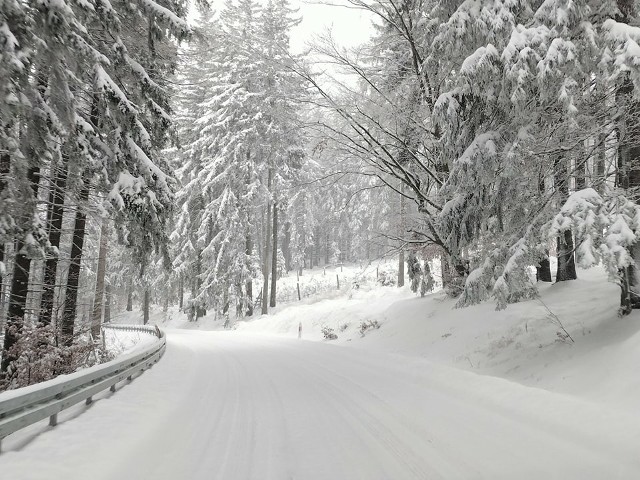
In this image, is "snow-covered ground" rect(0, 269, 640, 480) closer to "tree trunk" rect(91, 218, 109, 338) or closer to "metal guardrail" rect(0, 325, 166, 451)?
"metal guardrail" rect(0, 325, 166, 451)

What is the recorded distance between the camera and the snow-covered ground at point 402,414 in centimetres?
415

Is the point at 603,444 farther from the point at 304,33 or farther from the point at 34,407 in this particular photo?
the point at 304,33

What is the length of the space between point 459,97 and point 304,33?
5338 mm

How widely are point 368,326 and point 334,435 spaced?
12315 mm

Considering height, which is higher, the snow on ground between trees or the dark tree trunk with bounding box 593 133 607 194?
the dark tree trunk with bounding box 593 133 607 194

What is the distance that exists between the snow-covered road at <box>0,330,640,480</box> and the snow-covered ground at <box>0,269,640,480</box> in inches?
0.9

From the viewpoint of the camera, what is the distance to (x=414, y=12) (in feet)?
36.7

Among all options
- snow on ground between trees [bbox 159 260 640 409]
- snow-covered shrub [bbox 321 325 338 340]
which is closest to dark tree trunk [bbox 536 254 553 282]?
snow on ground between trees [bbox 159 260 640 409]

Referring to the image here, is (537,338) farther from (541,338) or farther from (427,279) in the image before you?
(427,279)

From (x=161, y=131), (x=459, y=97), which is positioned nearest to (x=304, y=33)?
(x=161, y=131)

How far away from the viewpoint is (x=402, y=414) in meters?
6.11

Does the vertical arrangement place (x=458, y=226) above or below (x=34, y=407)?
above

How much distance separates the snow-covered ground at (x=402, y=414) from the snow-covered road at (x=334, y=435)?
0.9 inches

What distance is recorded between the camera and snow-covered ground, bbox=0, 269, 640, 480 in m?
4.15
